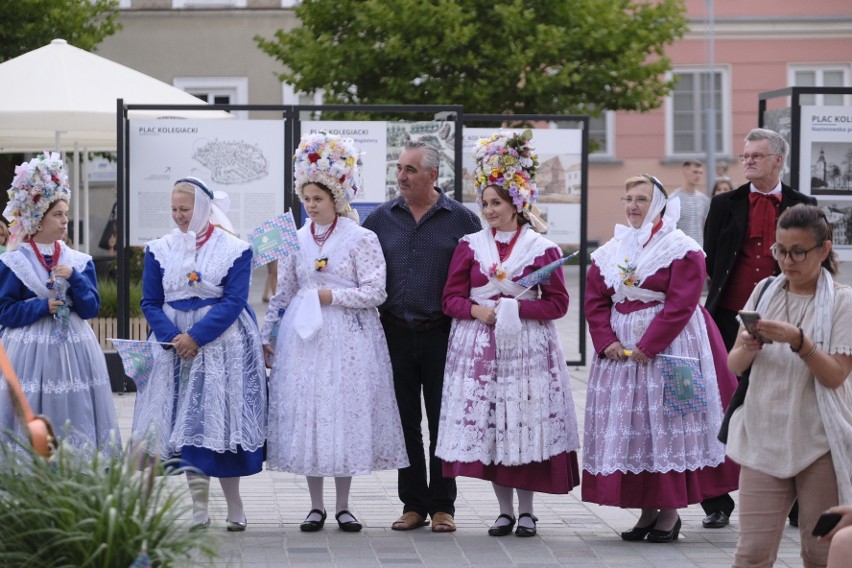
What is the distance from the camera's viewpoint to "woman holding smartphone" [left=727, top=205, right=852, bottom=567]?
5.24m

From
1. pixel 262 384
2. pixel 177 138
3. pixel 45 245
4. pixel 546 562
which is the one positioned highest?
pixel 177 138

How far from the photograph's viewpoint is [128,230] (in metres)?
11.7

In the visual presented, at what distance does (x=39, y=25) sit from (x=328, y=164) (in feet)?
44.5

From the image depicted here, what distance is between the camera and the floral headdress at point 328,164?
24.2ft

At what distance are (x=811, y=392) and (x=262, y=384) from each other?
303cm

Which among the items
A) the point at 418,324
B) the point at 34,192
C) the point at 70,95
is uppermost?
the point at 70,95

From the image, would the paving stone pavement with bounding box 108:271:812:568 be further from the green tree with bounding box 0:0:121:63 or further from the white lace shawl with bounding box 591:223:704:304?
the green tree with bounding box 0:0:121:63

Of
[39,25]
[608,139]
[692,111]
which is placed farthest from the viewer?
[692,111]

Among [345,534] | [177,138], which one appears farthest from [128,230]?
[345,534]

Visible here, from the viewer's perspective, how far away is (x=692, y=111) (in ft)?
104

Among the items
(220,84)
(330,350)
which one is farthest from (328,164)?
(220,84)

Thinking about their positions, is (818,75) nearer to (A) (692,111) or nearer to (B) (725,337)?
(A) (692,111)

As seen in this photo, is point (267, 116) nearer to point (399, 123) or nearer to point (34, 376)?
point (399, 123)

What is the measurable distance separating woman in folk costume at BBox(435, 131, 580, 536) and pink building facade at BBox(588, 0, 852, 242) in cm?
2425
